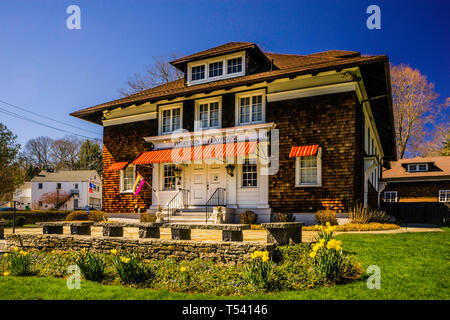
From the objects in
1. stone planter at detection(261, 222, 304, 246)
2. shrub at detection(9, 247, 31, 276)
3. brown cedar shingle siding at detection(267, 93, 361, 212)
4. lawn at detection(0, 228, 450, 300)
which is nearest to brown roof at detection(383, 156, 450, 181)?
brown cedar shingle siding at detection(267, 93, 361, 212)

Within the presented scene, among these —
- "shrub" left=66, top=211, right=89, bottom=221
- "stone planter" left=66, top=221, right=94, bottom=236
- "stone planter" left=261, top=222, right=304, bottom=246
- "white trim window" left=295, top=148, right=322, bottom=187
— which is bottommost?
"shrub" left=66, top=211, right=89, bottom=221

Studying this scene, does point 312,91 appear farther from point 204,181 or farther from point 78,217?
point 78,217

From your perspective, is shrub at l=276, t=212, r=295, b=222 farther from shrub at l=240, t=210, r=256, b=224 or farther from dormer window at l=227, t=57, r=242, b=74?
dormer window at l=227, t=57, r=242, b=74

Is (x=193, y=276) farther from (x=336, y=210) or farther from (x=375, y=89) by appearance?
(x=375, y=89)

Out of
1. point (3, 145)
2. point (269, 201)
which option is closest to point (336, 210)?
point (269, 201)

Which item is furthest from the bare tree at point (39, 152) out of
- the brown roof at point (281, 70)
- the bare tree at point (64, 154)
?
the brown roof at point (281, 70)

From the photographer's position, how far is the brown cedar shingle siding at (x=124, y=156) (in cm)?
1769

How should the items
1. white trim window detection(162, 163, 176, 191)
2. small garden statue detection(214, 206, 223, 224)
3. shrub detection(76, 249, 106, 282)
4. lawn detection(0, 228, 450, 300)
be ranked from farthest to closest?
white trim window detection(162, 163, 176, 191) < small garden statue detection(214, 206, 223, 224) < shrub detection(76, 249, 106, 282) < lawn detection(0, 228, 450, 300)

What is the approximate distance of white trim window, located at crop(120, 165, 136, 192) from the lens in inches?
725

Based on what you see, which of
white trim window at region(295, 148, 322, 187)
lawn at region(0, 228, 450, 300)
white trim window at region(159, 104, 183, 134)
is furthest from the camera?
white trim window at region(159, 104, 183, 134)

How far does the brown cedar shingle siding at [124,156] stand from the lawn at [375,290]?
10615mm

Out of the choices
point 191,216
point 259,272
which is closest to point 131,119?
point 191,216

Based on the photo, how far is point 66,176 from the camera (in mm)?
56875

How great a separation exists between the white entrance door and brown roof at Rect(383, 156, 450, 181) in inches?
771
